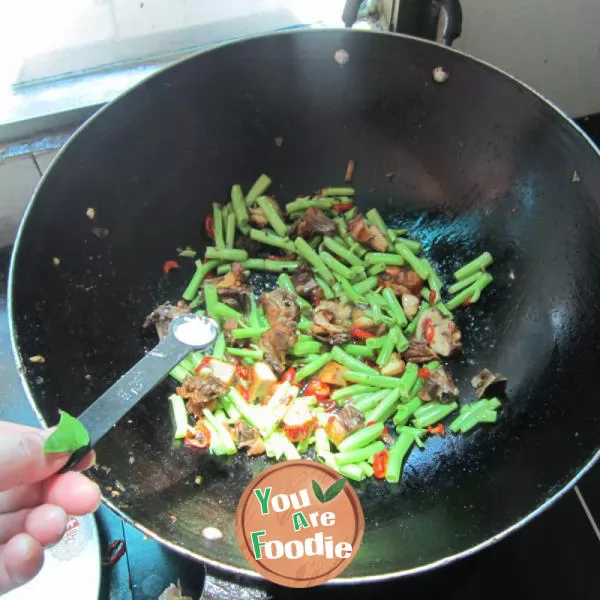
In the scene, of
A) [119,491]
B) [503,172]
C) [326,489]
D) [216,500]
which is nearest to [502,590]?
[326,489]

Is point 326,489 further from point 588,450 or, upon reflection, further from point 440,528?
point 588,450

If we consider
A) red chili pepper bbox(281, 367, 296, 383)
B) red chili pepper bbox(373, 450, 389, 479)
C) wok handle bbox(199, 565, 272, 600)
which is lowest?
red chili pepper bbox(373, 450, 389, 479)

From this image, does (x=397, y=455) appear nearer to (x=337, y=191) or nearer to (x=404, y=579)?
(x=404, y=579)

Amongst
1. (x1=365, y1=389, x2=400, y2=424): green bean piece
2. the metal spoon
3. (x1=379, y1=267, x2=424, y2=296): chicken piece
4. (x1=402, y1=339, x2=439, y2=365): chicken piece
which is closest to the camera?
the metal spoon

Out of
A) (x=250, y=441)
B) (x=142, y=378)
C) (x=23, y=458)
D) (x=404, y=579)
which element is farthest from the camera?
(x=250, y=441)

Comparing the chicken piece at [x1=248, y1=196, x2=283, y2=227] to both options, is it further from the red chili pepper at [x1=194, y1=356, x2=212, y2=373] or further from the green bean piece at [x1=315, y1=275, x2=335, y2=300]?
the red chili pepper at [x1=194, y1=356, x2=212, y2=373]

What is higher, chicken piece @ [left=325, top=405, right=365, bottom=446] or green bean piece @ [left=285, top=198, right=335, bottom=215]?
green bean piece @ [left=285, top=198, right=335, bottom=215]

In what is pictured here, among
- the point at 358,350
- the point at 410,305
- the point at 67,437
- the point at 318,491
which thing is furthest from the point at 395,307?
the point at 67,437

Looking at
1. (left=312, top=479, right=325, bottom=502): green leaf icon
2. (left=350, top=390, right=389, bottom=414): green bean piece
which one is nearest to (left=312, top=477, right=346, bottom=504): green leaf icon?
(left=312, top=479, right=325, bottom=502): green leaf icon
